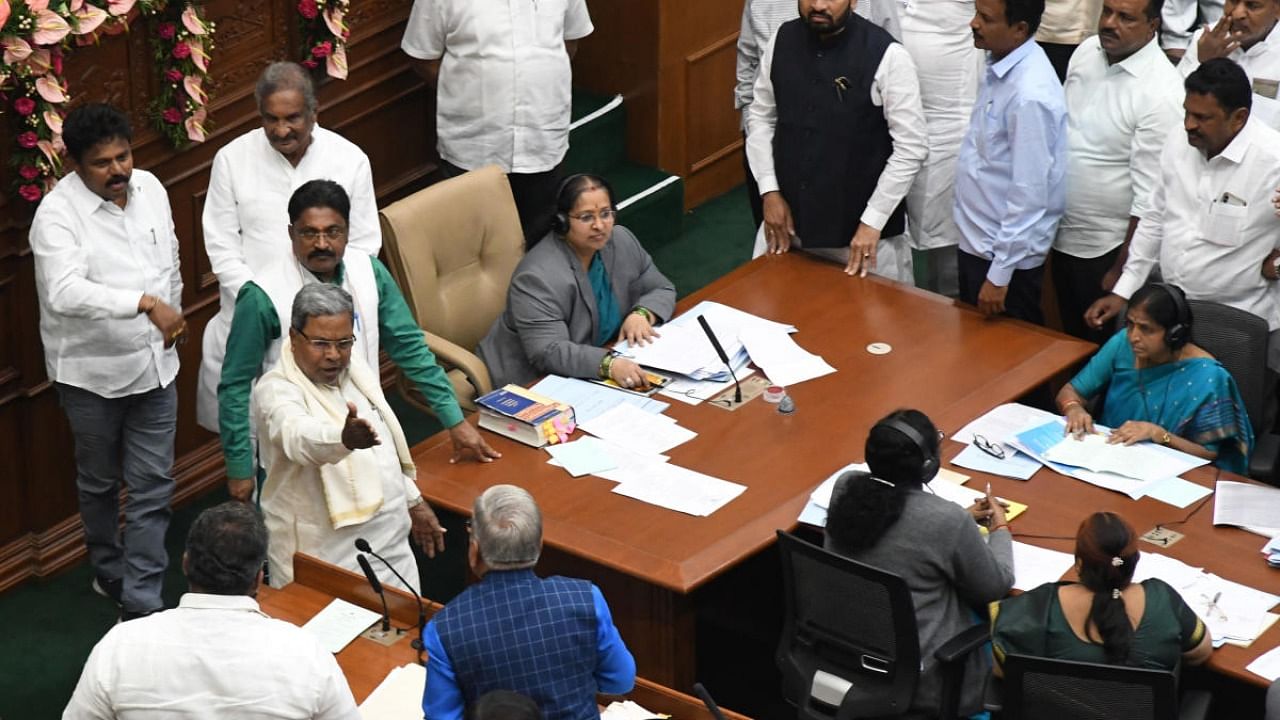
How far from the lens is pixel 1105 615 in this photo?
166 inches

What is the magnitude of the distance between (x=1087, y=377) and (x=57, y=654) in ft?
10.6

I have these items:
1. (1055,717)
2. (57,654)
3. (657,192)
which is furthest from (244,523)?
(657,192)

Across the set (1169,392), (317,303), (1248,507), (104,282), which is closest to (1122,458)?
(1169,392)

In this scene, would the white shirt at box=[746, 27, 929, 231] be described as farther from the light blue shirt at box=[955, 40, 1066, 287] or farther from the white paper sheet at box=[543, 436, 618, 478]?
the white paper sheet at box=[543, 436, 618, 478]

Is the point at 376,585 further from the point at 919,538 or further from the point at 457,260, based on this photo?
the point at 457,260

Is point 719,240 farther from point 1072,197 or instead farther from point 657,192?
point 1072,197

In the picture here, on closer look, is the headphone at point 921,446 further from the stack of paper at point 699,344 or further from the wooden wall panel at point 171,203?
the wooden wall panel at point 171,203

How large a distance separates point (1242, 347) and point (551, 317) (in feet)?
6.84

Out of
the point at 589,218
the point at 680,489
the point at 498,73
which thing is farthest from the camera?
the point at 498,73

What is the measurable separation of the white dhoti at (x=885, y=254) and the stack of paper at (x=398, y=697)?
2768mm

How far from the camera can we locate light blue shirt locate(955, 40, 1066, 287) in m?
5.96

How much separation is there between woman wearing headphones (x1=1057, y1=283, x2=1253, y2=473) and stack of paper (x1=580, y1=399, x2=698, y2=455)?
116cm

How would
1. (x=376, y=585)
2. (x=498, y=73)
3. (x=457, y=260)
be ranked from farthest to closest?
(x=498, y=73) < (x=457, y=260) < (x=376, y=585)

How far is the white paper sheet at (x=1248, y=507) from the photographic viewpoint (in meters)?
4.92
